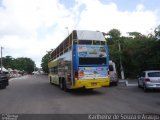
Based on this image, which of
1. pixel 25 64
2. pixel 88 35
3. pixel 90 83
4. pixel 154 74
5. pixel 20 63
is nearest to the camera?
pixel 90 83

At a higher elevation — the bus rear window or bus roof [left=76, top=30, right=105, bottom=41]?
bus roof [left=76, top=30, right=105, bottom=41]

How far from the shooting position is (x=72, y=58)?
20531mm

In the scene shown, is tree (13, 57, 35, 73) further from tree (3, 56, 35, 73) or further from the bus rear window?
the bus rear window

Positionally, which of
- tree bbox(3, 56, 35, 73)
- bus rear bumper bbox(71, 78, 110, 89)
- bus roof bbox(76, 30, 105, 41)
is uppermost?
tree bbox(3, 56, 35, 73)

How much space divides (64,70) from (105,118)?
42.7 ft

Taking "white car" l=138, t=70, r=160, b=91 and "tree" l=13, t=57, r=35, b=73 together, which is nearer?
"white car" l=138, t=70, r=160, b=91

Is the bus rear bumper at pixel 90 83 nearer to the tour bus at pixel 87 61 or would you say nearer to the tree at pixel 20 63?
the tour bus at pixel 87 61

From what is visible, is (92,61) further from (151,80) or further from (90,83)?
(151,80)

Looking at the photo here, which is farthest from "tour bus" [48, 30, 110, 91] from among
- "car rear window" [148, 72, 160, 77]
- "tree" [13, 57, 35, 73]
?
"tree" [13, 57, 35, 73]

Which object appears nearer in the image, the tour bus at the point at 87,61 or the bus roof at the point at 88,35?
the tour bus at the point at 87,61

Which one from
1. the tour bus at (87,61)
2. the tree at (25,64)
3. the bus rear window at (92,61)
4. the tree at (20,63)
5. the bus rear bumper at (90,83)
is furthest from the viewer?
the tree at (25,64)

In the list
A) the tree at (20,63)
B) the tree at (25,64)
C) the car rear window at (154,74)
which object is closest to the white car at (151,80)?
the car rear window at (154,74)

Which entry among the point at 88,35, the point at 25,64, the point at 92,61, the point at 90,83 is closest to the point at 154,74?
the point at 92,61

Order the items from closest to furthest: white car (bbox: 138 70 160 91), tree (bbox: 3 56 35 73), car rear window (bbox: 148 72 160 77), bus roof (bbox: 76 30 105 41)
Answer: bus roof (bbox: 76 30 105 41), white car (bbox: 138 70 160 91), car rear window (bbox: 148 72 160 77), tree (bbox: 3 56 35 73)
